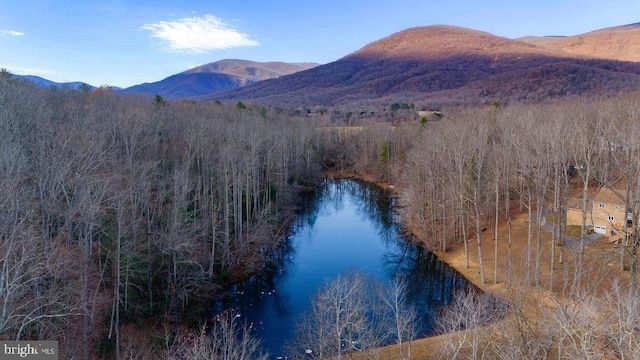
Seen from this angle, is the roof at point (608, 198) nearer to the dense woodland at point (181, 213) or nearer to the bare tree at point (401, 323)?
Result: the dense woodland at point (181, 213)

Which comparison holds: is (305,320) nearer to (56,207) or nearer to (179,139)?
(56,207)

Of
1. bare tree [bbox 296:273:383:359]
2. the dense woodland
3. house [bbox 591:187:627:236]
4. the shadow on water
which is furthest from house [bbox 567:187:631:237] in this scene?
bare tree [bbox 296:273:383:359]

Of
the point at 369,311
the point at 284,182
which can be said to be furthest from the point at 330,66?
the point at 369,311

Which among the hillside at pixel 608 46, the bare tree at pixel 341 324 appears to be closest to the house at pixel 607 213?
the bare tree at pixel 341 324

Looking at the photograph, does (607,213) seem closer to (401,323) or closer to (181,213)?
(401,323)

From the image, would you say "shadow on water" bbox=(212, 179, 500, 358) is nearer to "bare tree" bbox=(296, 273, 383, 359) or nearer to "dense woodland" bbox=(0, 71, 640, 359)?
"dense woodland" bbox=(0, 71, 640, 359)
